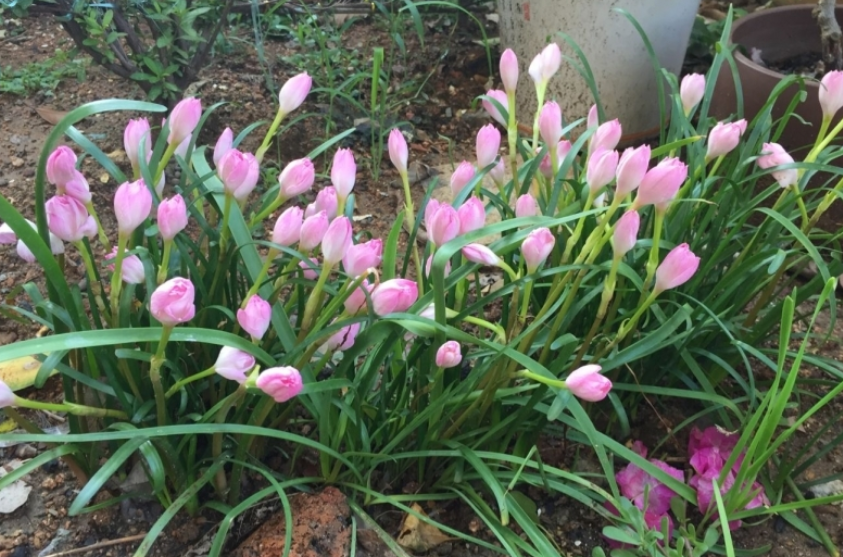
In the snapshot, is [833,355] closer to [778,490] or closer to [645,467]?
[778,490]

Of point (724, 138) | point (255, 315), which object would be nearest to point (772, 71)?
point (724, 138)

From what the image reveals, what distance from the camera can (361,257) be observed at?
744 mm

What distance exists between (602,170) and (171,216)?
Result: 0.48 meters

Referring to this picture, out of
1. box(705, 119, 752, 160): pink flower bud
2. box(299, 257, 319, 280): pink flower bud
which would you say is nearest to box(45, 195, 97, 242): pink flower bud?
box(299, 257, 319, 280): pink flower bud

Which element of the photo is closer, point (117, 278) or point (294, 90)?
point (117, 278)

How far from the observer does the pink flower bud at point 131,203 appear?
2.37 ft

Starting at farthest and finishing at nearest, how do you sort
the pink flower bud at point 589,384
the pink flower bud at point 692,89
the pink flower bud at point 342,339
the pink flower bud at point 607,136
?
the pink flower bud at point 692,89, the pink flower bud at point 607,136, the pink flower bud at point 342,339, the pink flower bud at point 589,384

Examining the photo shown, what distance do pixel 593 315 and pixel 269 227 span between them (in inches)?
31.7

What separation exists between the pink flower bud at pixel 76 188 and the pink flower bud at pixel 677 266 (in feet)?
2.15

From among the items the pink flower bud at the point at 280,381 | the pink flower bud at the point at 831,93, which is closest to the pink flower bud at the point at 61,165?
the pink flower bud at the point at 280,381

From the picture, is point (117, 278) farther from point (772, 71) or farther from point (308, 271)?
point (772, 71)

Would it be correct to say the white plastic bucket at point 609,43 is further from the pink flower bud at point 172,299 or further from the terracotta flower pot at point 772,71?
the pink flower bud at point 172,299

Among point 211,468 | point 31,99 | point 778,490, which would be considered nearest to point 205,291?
point 211,468

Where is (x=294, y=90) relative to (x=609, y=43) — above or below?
above
